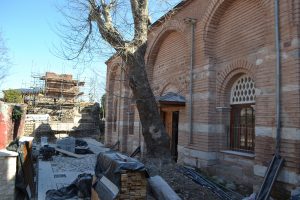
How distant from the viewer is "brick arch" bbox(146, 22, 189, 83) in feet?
42.1

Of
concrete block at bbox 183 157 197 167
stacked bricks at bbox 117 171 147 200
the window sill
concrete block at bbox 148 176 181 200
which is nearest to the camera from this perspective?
stacked bricks at bbox 117 171 147 200

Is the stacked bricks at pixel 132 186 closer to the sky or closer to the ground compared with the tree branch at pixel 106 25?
closer to the ground

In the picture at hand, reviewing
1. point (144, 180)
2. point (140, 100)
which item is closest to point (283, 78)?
point (140, 100)

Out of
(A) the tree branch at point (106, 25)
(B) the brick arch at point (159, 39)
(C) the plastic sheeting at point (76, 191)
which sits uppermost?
(B) the brick arch at point (159, 39)

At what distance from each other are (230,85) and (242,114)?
1070 millimetres

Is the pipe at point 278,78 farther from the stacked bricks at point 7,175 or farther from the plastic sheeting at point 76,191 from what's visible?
the stacked bricks at point 7,175

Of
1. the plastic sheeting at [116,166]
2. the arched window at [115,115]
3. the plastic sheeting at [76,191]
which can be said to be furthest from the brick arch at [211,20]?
the arched window at [115,115]

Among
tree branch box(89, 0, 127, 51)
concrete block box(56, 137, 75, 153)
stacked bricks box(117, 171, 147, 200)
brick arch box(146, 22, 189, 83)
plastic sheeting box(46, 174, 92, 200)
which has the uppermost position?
brick arch box(146, 22, 189, 83)

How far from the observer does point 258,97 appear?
331 inches

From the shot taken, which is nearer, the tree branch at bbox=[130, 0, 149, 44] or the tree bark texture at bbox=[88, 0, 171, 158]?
the tree bark texture at bbox=[88, 0, 171, 158]

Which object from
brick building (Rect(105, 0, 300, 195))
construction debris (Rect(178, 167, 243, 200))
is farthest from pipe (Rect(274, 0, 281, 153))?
construction debris (Rect(178, 167, 243, 200))

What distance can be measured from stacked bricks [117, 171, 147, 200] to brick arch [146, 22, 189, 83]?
25.6 ft

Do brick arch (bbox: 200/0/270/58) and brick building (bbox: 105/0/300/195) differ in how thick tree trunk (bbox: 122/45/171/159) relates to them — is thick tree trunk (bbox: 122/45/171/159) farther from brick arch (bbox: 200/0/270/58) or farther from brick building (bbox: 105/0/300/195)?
brick arch (bbox: 200/0/270/58)

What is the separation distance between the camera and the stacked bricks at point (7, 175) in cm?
807
